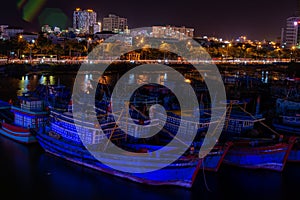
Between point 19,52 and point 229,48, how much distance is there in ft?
58.2

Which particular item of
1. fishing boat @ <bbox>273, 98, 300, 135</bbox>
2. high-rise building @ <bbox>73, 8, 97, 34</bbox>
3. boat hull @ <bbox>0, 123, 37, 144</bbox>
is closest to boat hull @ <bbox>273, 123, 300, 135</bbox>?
fishing boat @ <bbox>273, 98, 300, 135</bbox>

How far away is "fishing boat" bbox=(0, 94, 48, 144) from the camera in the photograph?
20.3ft

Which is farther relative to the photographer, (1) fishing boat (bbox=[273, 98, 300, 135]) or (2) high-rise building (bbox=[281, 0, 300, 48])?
(2) high-rise building (bbox=[281, 0, 300, 48])

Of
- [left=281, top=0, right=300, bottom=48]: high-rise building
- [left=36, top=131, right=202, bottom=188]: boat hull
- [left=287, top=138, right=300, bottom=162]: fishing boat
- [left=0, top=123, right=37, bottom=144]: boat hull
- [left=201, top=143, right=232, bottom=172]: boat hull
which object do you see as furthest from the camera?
[left=281, top=0, right=300, bottom=48]: high-rise building

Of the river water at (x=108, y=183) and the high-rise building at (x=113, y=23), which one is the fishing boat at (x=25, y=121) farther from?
the high-rise building at (x=113, y=23)

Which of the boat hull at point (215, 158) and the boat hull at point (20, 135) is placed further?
the boat hull at point (20, 135)

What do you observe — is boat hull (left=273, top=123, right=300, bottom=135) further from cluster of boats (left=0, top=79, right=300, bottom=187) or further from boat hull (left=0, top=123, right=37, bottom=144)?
boat hull (left=0, top=123, right=37, bottom=144)

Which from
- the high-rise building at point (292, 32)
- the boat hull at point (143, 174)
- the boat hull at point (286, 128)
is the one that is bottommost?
the boat hull at point (143, 174)

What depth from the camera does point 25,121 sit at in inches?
255

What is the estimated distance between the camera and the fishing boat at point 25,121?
6.19 meters

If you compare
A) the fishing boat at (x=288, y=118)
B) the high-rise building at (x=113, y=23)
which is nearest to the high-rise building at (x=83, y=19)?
the high-rise building at (x=113, y=23)

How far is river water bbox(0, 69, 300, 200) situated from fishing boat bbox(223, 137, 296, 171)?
9cm

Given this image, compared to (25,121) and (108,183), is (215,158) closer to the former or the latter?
(108,183)

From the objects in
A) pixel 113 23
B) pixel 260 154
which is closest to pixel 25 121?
pixel 260 154
